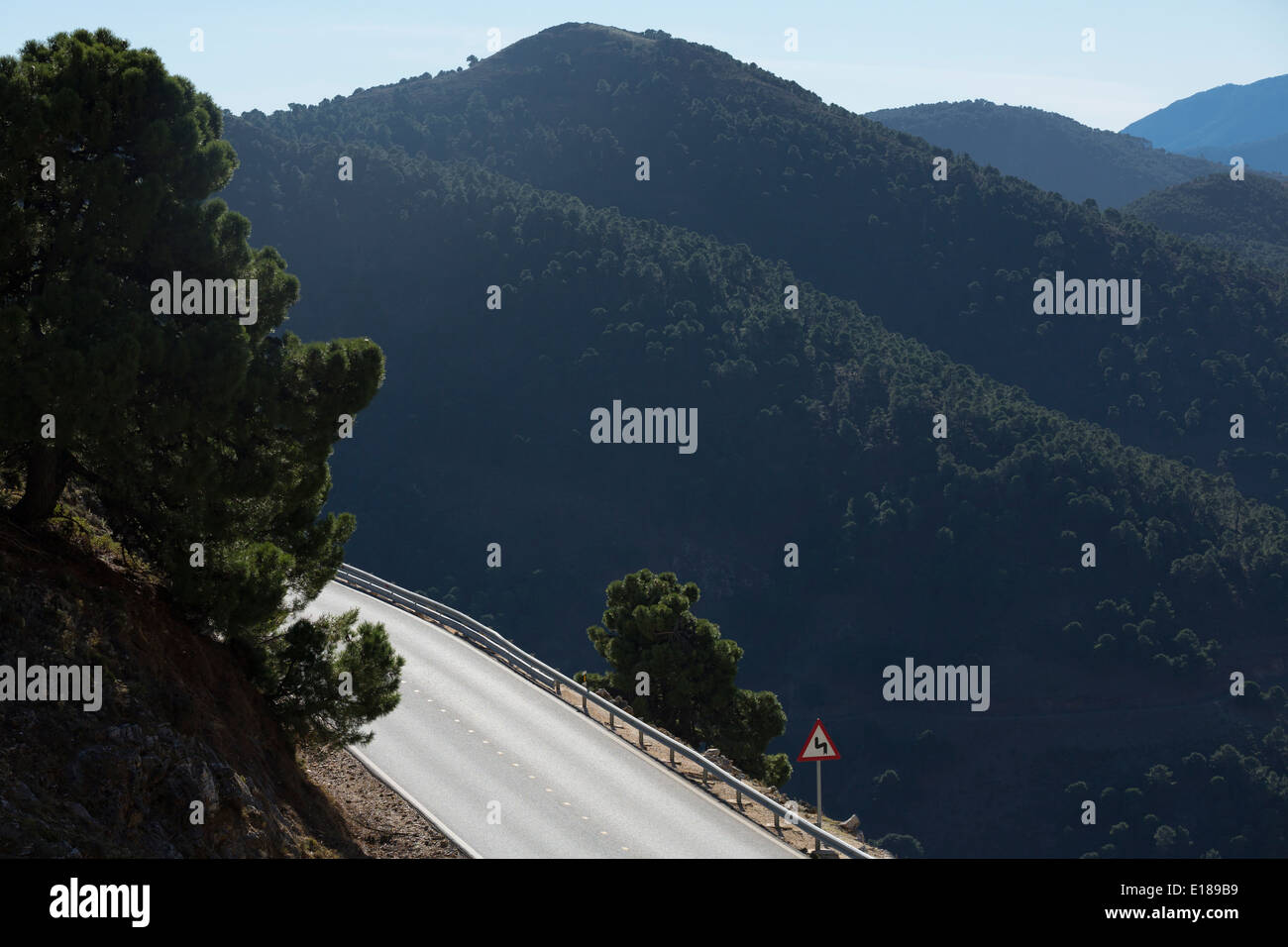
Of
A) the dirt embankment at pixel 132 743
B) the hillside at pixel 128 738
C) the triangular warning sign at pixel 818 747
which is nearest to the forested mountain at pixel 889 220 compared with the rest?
the triangular warning sign at pixel 818 747

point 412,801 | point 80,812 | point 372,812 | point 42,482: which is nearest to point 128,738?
point 80,812

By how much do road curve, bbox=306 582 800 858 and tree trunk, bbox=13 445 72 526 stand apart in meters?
7.18

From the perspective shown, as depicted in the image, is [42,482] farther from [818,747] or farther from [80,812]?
[818,747]

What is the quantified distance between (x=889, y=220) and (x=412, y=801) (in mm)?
137170

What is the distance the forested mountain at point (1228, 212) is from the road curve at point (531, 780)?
6242 inches

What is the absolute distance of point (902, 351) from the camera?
10656 cm

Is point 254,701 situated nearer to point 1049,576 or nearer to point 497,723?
point 497,723

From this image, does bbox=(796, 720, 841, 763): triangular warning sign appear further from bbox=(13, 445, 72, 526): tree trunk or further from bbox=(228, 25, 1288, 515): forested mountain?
bbox=(228, 25, 1288, 515): forested mountain

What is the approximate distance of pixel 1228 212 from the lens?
554 feet

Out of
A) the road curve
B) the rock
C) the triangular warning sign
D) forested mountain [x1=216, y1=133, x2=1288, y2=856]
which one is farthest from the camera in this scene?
forested mountain [x1=216, y1=133, x2=1288, y2=856]

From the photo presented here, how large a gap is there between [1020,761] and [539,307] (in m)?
63.2

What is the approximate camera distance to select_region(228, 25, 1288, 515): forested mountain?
116375 millimetres

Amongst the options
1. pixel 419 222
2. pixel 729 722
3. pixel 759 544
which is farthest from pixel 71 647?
pixel 419 222

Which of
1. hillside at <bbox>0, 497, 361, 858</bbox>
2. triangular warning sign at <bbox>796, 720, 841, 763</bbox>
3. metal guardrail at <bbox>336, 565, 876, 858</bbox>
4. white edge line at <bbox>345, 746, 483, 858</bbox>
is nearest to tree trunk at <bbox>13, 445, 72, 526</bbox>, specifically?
hillside at <bbox>0, 497, 361, 858</bbox>
